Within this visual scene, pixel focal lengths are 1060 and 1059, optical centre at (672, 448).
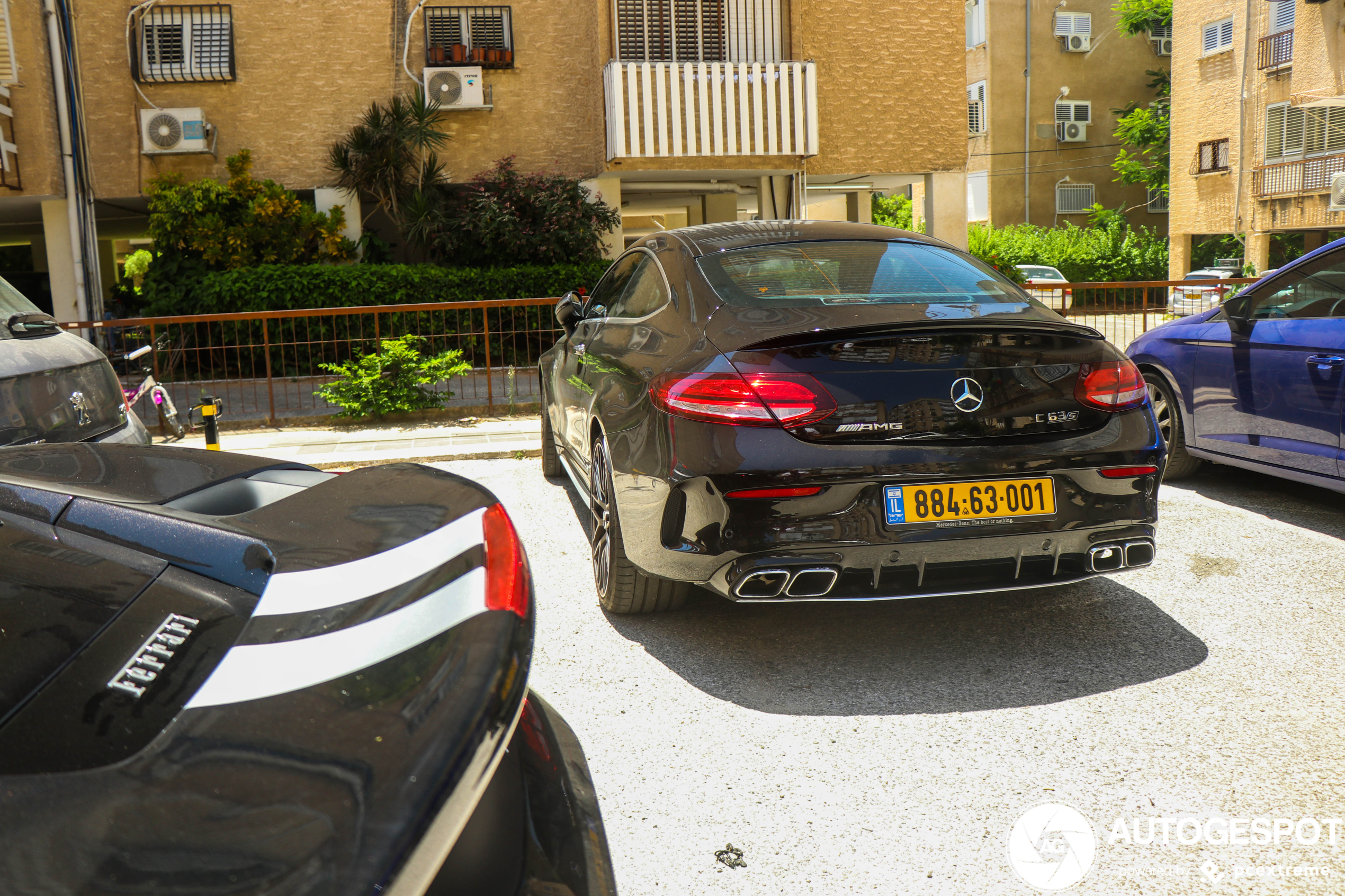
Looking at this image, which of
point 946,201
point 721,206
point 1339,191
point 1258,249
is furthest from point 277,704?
point 1258,249

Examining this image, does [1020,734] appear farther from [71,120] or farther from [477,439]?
[71,120]

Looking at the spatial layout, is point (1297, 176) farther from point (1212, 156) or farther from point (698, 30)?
point (698, 30)

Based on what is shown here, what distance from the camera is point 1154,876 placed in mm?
2340

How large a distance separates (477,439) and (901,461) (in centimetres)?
577

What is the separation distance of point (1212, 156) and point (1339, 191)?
7453mm

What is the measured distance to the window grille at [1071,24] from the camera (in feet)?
133

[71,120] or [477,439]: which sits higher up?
[71,120]

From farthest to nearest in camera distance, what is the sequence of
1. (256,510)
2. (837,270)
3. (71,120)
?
(71,120) → (837,270) → (256,510)

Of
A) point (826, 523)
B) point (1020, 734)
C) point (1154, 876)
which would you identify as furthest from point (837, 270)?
point (1154, 876)

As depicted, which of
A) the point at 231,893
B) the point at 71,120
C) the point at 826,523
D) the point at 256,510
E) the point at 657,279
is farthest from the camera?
the point at 71,120

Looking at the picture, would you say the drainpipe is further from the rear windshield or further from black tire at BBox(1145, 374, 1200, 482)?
black tire at BBox(1145, 374, 1200, 482)

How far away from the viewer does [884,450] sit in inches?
132

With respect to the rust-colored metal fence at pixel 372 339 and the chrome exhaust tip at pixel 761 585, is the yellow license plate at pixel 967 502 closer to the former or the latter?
the chrome exhaust tip at pixel 761 585

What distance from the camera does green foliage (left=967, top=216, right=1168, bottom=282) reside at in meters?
35.8
